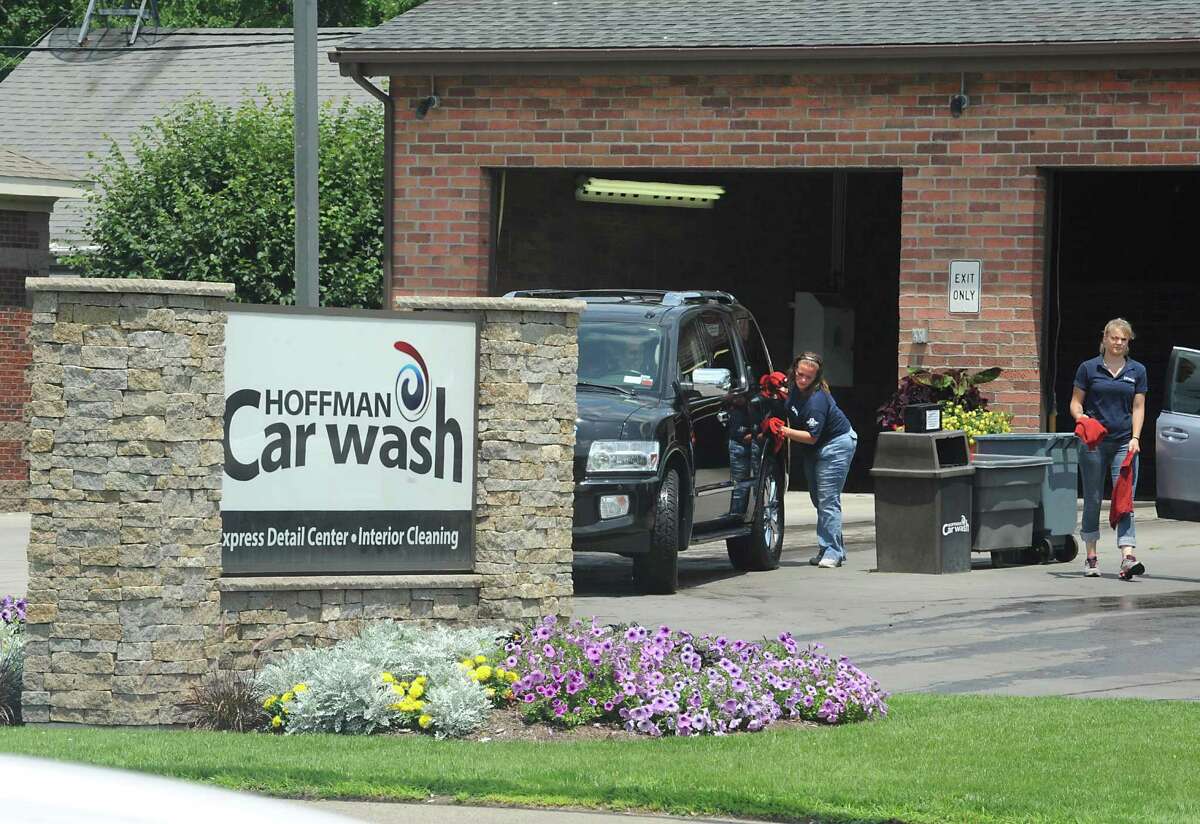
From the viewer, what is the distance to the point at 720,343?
15.0 m

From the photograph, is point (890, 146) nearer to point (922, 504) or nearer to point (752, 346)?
point (752, 346)

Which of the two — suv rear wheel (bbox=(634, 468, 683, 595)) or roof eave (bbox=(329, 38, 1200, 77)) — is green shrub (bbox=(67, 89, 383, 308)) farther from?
suv rear wheel (bbox=(634, 468, 683, 595))

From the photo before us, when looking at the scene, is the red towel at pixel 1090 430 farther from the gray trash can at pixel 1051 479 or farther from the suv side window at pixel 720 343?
the suv side window at pixel 720 343

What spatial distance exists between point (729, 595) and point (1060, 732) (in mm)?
5674

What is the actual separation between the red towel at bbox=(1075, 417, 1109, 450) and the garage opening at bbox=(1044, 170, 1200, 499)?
43.4 ft

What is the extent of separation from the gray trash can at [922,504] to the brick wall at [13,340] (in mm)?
11511

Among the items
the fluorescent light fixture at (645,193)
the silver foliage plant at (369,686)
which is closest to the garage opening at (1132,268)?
the fluorescent light fixture at (645,193)

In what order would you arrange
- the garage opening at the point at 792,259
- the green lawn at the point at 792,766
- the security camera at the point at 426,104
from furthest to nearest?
the garage opening at the point at 792,259
the security camera at the point at 426,104
the green lawn at the point at 792,766

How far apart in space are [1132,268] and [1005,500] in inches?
537

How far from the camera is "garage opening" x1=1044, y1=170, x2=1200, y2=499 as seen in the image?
27.5 m

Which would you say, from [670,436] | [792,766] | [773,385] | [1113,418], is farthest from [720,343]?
[792,766]

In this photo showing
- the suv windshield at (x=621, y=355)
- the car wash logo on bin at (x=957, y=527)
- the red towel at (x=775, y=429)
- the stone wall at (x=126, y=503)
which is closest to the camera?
the stone wall at (x=126, y=503)

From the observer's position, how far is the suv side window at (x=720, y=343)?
48.6 ft

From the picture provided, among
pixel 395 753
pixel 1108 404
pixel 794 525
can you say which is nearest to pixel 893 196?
pixel 794 525
